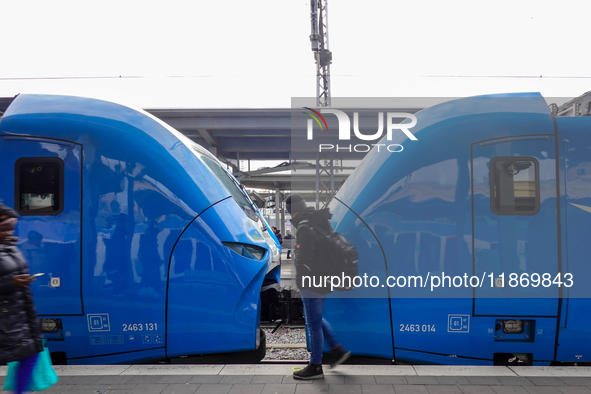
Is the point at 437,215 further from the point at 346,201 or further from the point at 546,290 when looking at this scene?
the point at 546,290

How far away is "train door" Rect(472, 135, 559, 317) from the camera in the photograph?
356cm

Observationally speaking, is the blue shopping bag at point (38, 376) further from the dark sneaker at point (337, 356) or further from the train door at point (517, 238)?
the train door at point (517, 238)

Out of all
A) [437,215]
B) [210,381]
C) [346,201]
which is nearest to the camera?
[210,381]

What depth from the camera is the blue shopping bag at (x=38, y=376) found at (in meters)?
2.50

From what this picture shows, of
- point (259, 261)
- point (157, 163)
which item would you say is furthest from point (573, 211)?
point (157, 163)

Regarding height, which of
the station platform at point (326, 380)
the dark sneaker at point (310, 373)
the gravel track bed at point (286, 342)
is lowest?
the gravel track bed at point (286, 342)

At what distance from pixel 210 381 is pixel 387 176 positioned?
8.21ft

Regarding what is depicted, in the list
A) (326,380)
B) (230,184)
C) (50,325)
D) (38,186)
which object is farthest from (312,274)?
(38,186)

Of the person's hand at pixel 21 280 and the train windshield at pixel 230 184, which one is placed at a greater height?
the train windshield at pixel 230 184

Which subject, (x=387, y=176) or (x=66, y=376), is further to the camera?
(x=387, y=176)

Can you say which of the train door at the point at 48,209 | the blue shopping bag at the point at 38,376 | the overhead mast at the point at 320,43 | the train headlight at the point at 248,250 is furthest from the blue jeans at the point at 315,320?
the overhead mast at the point at 320,43

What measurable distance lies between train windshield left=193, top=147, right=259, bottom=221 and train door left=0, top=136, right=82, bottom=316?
1.27m

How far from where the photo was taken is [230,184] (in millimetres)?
4621

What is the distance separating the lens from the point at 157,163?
12.4ft
